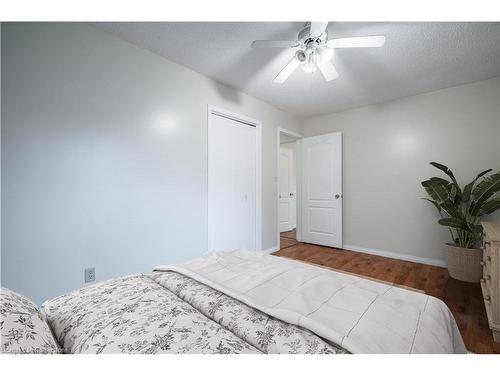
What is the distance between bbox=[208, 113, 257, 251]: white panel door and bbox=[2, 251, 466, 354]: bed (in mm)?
1726

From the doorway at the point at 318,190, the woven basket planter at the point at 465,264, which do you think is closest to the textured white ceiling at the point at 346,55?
the doorway at the point at 318,190

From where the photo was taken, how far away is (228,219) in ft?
9.91

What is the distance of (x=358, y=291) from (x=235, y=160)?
2402mm

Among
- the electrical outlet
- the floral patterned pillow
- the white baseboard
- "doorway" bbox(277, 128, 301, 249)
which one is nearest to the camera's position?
the floral patterned pillow

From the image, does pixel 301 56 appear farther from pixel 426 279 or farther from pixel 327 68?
pixel 426 279

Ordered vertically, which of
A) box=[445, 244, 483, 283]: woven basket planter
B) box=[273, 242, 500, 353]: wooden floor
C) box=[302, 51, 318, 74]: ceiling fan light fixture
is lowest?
box=[273, 242, 500, 353]: wooden floor

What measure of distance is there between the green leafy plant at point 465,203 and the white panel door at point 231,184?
235 centimetres

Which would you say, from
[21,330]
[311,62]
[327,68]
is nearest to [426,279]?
[327,68]

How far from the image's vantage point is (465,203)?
2.78 m

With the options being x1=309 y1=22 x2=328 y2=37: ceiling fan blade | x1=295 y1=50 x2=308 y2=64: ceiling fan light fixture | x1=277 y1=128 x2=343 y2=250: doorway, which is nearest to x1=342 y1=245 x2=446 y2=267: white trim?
x1=277 y1=128 x2=343 y2=250: doorway

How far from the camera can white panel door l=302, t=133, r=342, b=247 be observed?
383cm

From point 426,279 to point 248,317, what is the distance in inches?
111

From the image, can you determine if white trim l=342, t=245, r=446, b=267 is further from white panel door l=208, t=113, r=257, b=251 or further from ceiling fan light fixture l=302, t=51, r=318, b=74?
ceiling fan light fixture l=302, t=51, r=318, b=74
